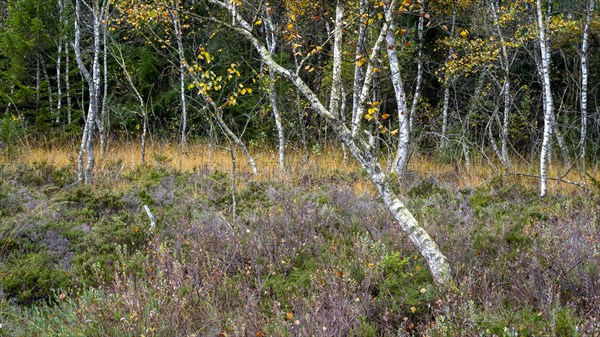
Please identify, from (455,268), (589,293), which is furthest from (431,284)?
(589,293)

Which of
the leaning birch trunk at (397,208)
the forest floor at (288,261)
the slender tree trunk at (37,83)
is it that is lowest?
the forest floor at (288,261)

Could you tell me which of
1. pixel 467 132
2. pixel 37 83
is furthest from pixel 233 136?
pixel 37 83

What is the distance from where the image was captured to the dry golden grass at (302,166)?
384 inches

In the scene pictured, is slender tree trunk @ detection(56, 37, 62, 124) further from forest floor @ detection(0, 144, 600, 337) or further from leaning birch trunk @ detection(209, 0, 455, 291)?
leaning birch trunk @ detection(209, 0, 455, 291)

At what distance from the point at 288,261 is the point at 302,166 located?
5.70m

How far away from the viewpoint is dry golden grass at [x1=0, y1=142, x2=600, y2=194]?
32.0 feet

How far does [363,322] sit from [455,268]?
1281 millimetres

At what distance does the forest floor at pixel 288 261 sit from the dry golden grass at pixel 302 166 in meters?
0.67

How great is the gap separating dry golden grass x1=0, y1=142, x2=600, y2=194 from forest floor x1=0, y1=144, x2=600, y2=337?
2.20 feet

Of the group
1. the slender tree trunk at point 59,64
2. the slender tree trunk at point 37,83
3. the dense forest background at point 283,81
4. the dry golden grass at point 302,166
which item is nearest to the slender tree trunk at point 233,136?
the dry golden grass at point 302,166

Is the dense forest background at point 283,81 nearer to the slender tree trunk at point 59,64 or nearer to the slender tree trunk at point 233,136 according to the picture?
the slender tree trunk at point 59,64

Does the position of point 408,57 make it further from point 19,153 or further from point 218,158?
point 19,153

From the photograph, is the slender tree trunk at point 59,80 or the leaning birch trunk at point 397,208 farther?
the slender tree trunk at point 59,80

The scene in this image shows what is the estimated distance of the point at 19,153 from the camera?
40.2 ft
